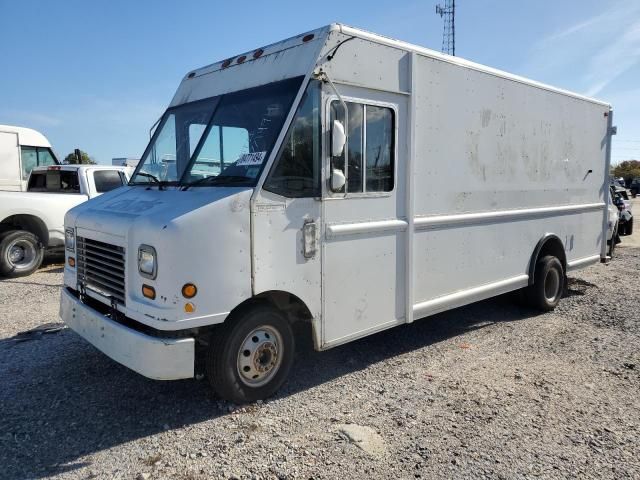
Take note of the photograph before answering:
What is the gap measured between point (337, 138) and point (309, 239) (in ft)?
2.65

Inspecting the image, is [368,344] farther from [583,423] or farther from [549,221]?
[549,221]

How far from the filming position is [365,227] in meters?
4.39

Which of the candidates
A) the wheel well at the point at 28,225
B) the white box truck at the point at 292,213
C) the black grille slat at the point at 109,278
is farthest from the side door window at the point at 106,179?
the black grille slat at the point at 109,278

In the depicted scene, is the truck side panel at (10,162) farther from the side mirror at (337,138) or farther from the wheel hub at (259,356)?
the side mirror at (337,138)

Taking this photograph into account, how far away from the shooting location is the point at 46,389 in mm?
4281

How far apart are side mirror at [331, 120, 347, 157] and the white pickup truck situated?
7127 millimetres

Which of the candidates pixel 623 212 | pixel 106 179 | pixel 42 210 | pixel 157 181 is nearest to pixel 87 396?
pixel 157 181

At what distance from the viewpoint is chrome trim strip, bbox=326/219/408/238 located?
416cm

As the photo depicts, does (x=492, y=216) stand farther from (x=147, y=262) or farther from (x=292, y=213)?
(x=147, y=262)

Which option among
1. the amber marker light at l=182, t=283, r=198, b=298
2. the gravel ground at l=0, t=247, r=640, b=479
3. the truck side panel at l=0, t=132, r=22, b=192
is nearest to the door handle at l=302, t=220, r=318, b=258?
the amber marker light at l=182, t=283, r=198, b=298

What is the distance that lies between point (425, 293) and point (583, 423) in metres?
1.75

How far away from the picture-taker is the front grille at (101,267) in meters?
3.79

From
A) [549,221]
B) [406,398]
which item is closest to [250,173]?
[406,398]

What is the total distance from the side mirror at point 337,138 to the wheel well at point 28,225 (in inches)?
293
